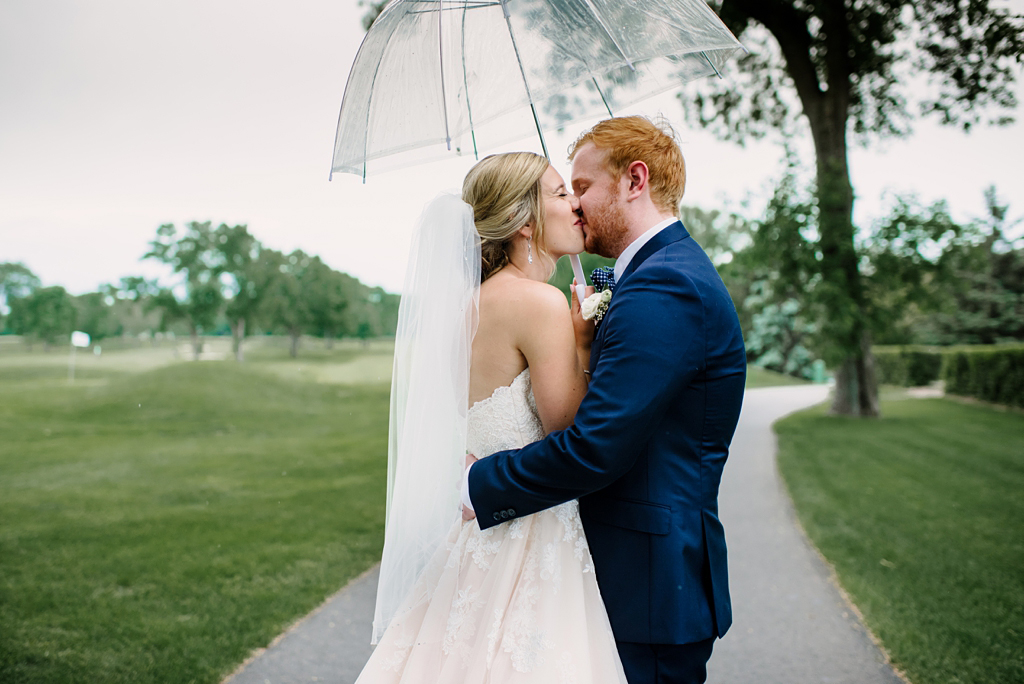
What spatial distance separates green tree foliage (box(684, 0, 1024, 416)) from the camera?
11992 mm

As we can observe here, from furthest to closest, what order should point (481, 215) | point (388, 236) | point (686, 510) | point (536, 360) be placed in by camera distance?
point (388, 236) < point (481, 215) < point (536, 360) < point (686, 510)

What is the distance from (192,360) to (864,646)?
14025 millimetres

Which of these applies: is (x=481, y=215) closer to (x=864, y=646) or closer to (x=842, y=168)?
(x=864, y=646)

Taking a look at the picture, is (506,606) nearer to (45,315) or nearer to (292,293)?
(45,315)

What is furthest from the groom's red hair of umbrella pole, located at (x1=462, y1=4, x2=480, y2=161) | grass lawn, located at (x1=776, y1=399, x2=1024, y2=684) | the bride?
grass lawn, located at (x1=776, y1=399, x2=1024, y2=684)

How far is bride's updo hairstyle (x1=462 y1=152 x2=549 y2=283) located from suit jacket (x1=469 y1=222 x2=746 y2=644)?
48 cm

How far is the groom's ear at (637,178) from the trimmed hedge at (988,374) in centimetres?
1850

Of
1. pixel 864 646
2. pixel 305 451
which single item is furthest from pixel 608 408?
pixel 305 451

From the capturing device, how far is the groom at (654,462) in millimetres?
1721

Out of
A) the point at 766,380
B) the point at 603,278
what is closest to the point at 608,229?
the point at 603,278

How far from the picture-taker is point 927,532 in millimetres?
6898

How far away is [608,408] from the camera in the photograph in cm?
170

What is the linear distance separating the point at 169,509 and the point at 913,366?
28921 mm

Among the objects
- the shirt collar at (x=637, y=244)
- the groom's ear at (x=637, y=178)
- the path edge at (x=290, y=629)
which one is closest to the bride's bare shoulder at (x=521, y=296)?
the shirt collar at (x=637, y=244)
